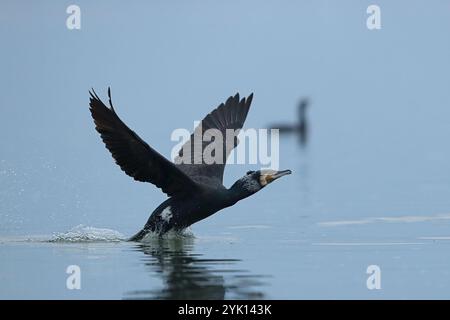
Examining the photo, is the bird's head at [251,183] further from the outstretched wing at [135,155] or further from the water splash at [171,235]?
the water splash at [171,235]

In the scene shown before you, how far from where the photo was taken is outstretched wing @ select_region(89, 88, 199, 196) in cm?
1554

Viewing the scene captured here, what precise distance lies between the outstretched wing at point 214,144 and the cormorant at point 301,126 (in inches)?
714

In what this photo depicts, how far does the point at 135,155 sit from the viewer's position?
52.7 feet

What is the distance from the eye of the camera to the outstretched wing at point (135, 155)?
1554 centimetres

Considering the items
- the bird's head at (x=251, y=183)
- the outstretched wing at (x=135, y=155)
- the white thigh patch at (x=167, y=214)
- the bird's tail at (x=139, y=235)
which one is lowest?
the bird's tail at (x=139, y=235)

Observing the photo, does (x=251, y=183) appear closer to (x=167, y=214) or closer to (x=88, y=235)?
(x=167, y=214)

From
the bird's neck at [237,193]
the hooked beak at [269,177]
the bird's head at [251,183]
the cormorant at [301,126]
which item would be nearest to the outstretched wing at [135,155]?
the bird's neck at [237,193]

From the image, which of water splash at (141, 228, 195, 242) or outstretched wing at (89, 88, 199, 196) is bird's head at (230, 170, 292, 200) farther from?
water splash at (141, 228, 195, 242)

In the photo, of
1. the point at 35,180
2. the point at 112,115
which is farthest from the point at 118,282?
the point at 35,180

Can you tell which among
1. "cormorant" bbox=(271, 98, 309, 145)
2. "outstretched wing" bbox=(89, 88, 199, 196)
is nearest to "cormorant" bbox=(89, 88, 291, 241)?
"outstretched wing" bbox=(89, 88, 199, 196)

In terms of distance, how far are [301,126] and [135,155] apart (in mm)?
22913

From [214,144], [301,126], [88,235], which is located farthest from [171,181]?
[301,126]
